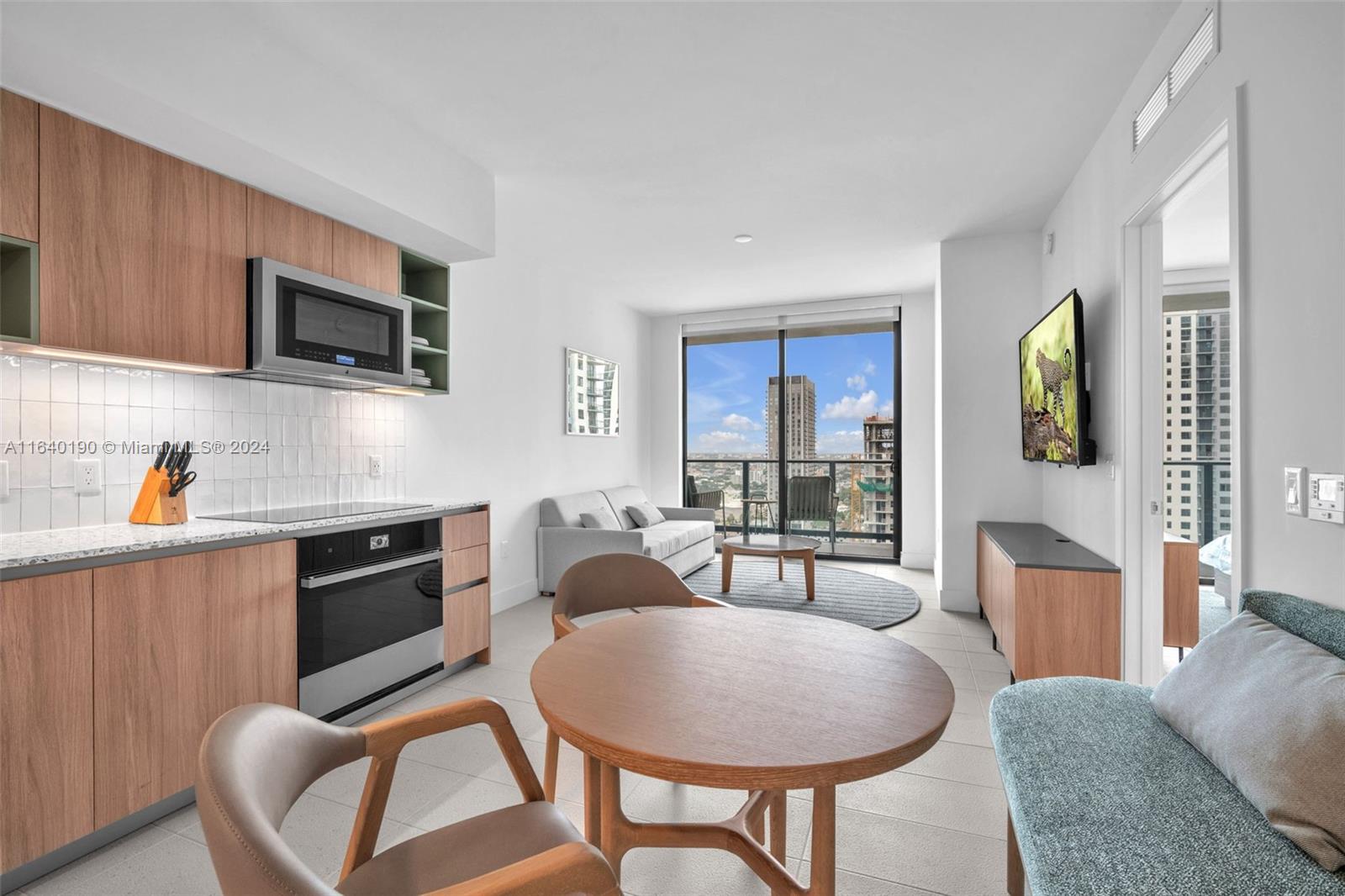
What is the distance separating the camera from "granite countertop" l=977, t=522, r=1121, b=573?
9.49ft

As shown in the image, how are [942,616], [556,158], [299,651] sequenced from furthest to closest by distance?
[942,616] < [556,158] < [299,651]

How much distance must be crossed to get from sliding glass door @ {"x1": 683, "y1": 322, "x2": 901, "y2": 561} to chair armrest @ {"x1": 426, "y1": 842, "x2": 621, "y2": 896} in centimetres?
603

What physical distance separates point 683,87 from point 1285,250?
2055 millimetres

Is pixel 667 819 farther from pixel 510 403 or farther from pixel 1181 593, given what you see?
pixel 510 403

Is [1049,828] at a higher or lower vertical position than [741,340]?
lower

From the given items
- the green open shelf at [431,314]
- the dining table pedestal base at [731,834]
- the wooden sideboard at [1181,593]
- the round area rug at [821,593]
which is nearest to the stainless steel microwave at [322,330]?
the green open shelf at [431,314]

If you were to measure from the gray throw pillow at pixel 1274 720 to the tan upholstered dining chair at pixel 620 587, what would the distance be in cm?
128

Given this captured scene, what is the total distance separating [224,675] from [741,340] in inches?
232

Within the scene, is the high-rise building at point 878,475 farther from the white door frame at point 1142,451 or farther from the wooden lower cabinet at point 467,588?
the wooden lower cabinet at point 467,588

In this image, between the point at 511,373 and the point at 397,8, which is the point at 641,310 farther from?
the point at 397,8

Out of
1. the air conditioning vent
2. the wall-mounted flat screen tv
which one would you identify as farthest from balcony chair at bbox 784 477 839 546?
the air conditioning vent

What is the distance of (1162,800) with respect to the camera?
3.96ft

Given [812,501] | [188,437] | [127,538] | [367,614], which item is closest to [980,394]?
[812,501]

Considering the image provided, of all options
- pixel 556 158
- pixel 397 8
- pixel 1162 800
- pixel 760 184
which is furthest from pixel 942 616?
pixel 397 8
